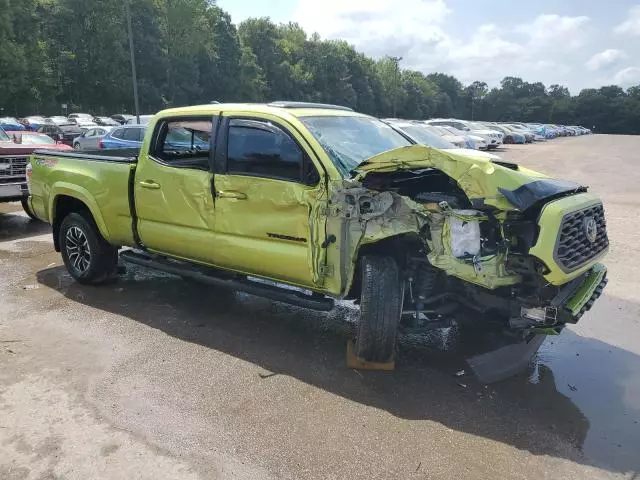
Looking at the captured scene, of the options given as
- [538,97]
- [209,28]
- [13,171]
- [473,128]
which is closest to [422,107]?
[538,97]

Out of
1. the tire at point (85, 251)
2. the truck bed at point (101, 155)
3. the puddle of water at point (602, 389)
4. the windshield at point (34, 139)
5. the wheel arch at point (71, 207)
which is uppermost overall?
the truck bed at point (101, 155)

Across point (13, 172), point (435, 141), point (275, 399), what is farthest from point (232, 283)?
point (13, 172)

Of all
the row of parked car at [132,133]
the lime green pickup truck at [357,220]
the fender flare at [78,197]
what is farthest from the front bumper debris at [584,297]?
the fender flare at [78,197]

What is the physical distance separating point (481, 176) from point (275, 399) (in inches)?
82.1

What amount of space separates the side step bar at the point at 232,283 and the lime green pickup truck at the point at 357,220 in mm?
19

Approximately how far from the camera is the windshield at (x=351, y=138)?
14.6 ft

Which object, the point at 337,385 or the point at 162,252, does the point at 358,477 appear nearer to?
the point at 337,385

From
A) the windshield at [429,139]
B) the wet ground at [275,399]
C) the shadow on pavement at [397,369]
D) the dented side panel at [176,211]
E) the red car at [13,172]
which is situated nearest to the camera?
the wet ground at [275,399]

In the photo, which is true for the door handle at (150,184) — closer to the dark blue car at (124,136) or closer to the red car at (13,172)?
the red car at (13,172)

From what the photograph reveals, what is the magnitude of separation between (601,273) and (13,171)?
9348 millimetres

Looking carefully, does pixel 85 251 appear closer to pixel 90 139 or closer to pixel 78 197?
pixel 78 197

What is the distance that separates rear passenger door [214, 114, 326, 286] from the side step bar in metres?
0.12

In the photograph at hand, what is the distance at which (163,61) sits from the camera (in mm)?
56625

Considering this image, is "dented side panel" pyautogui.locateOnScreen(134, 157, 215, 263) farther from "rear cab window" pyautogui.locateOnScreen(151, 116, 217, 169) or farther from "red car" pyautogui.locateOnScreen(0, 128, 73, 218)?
"red car" pyautogui.locateOnScreen(0, 128, 73, 218)
